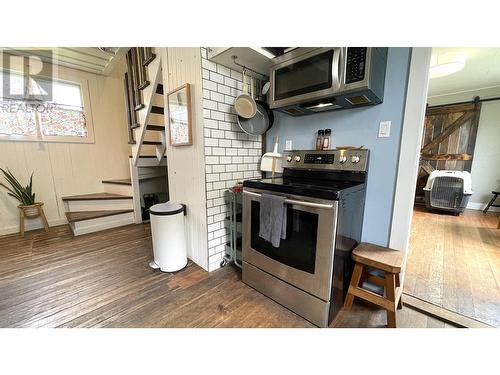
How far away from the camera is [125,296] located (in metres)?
1.51

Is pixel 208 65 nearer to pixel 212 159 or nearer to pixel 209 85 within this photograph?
pixel 209 85

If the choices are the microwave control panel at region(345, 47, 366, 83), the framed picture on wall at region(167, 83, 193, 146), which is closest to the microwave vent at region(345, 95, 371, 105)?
the microwave control panel at region(345, 47, 366, 83)

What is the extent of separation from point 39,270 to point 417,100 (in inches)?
131

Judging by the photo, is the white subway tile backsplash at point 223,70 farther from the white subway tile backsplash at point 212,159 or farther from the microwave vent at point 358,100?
the microwave vent at point 358,100

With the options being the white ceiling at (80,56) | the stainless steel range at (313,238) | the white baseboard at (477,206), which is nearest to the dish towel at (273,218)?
the stainless steel range at (313,238)

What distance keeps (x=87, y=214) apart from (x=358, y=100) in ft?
11.9

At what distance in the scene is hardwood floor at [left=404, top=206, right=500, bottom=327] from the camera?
141 cm

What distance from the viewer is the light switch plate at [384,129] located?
1313 mm

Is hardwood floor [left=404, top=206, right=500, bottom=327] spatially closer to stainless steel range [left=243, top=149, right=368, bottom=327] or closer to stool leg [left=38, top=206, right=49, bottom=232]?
stainless steel range [left=243, top=149, right=368, bottom=327]

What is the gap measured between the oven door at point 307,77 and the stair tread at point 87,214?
2822 mm

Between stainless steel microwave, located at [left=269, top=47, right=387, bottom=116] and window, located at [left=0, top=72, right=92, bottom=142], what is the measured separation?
135 inches
